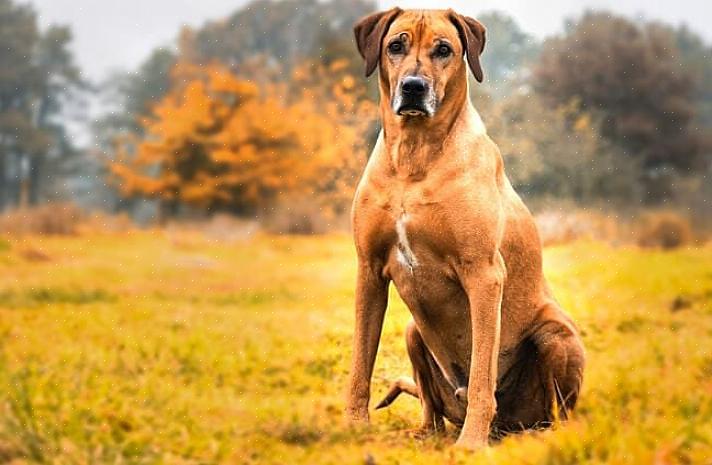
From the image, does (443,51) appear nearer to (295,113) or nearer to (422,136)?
(422,136)

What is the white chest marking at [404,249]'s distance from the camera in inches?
180

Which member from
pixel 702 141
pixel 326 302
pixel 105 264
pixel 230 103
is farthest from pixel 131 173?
pixel 702 141

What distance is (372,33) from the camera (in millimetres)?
4828

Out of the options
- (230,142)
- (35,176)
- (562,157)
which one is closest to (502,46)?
(562,157)

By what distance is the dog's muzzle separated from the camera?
14.7ft

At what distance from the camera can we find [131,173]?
20.3m

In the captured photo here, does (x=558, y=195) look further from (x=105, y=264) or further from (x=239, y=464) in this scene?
(x=239, y=464)

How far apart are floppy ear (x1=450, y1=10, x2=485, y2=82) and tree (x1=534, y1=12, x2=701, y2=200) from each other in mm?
16123

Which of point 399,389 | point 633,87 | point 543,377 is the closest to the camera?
point 543,377

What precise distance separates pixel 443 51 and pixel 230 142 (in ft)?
49.9

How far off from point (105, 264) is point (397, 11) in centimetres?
1183

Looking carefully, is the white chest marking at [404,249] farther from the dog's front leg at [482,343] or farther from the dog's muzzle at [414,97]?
the dog's muzzle at [414,97]

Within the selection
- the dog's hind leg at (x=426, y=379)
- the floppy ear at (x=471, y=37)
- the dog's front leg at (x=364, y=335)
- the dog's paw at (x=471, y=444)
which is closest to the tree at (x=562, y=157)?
the dog's hind leg at (x=426, y=379)

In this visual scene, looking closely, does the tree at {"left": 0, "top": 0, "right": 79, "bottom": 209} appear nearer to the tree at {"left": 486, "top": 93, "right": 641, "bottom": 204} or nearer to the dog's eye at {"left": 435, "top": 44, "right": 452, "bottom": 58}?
the tree at {"left": 486, "top": 93, "right": 641, "bottom": 204}
